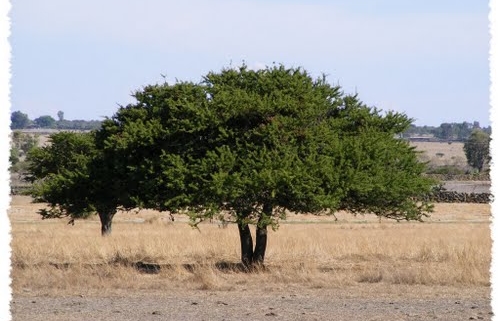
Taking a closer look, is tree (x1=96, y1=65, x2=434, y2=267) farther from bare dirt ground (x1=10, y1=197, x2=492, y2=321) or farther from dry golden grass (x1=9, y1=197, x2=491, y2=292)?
bare dirt ground (x1=10, y1=197, x2=492, y2=321)

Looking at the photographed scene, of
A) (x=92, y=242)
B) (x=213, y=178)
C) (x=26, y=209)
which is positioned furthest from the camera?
(x=26, y=209)

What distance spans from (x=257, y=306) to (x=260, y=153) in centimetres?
784

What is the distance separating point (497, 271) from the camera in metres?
9.78

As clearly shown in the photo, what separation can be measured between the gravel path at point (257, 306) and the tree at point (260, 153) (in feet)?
15.8

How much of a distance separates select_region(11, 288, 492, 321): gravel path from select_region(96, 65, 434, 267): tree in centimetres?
482

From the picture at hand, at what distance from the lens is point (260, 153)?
22.2m

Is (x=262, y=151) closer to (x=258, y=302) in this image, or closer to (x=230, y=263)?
(x=230, y=263)

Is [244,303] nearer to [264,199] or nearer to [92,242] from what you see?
[264,199]

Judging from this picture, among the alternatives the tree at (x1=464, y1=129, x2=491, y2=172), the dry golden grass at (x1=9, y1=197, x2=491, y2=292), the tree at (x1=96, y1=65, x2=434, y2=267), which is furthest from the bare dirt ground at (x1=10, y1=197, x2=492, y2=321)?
the tree at (x1=464, y1=129, x2=491, y2=172)

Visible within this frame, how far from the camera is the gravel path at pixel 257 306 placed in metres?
13.6

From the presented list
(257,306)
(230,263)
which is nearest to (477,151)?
(230,263)

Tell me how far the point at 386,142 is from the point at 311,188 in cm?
348

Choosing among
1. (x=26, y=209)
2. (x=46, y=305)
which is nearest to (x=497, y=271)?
(x=46, y=305)

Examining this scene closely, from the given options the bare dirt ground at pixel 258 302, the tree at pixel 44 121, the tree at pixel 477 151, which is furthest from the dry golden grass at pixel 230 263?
the tree at pixel 44 121
